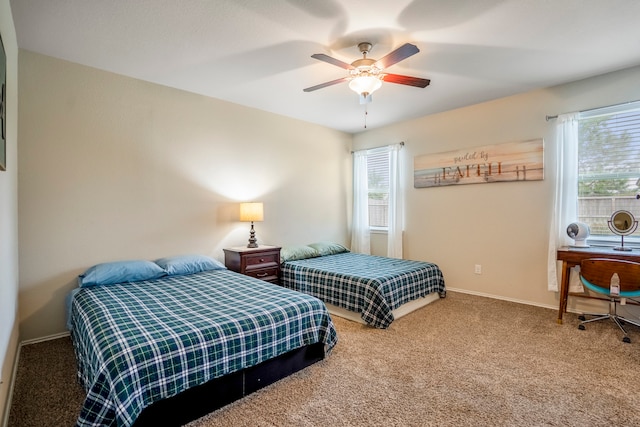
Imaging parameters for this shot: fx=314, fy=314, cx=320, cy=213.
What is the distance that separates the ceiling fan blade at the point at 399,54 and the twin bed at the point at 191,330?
74.0 inches

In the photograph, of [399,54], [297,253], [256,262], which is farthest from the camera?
[297,253]

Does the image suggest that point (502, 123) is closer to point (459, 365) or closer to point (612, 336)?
point (612, 336)

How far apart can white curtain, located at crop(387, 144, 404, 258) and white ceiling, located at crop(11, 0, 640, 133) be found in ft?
4.71

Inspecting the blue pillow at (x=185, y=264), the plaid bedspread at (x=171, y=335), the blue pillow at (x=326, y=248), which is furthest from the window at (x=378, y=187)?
the plaid bedspread at (x=171, y=335)

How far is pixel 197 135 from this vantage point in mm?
3709

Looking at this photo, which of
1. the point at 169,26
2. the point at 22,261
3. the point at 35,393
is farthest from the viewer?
the point at 22,261

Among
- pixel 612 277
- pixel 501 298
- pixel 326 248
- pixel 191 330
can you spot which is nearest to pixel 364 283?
pixel 326 248

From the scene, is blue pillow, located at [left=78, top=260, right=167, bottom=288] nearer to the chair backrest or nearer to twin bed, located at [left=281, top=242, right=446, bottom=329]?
twin bed, located at [left=281, top=242, right=446, bottom=329]

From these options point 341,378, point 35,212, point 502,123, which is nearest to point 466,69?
point 502,123

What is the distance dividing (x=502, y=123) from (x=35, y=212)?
4981 millimetres

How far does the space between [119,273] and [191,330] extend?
4.84 ft

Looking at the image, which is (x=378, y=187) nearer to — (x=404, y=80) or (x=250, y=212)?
(x=250, y=212)

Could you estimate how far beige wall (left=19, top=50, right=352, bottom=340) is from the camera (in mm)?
2729

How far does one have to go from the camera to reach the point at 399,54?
88.0 inches
